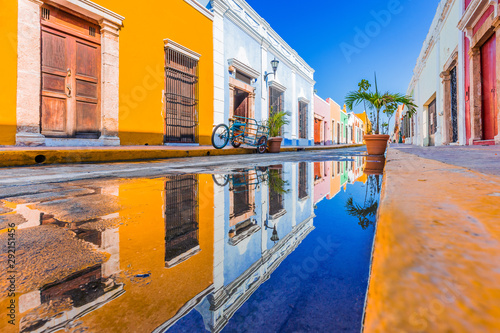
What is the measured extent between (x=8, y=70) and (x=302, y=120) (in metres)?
14.9

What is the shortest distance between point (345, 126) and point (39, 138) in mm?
31756

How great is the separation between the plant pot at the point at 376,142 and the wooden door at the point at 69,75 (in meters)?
5.71

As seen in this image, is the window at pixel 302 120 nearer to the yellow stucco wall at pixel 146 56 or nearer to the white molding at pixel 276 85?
the white molding at pixel 276 85

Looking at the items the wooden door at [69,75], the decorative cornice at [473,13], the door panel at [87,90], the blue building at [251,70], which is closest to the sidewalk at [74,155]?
the wooden door at [69,75]

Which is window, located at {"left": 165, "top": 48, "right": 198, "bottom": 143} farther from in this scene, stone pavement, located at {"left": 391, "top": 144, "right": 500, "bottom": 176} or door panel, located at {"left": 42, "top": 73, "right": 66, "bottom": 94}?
stone pavement, located at {"left": 391, "top": 144, "right": 500, "bottom": 176}

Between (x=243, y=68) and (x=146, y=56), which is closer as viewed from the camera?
(x=146, y=56)

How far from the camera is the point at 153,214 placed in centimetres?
116

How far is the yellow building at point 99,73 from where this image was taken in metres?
4.60

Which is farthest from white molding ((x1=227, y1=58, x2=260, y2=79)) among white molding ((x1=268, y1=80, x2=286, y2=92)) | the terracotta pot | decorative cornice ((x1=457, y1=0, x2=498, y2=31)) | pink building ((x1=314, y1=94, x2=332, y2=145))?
pink building ((x1=314, y1=94, x2=332, y2=145))

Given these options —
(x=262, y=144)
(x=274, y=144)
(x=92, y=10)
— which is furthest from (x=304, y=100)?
(x=92, y=10)

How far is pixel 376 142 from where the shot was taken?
497cm

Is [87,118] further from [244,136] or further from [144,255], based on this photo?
[144,255]

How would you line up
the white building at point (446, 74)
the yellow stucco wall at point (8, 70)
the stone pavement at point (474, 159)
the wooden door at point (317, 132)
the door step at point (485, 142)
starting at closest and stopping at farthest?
the stone pavement at point (474, 159) < the yellow stucco wall at point (8, 70) < the door step at point (485, 142) < the white building at point (446, 74) < the wooden door at point (317, 132)

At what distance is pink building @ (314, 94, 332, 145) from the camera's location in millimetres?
20609
